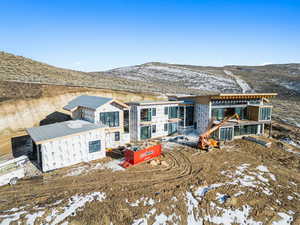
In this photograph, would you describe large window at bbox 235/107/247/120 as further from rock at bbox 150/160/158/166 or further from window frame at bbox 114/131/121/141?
window frame at bbox 114/131/121/141

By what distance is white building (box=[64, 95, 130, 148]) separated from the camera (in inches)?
859

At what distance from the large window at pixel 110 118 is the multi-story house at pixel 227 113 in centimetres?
1064

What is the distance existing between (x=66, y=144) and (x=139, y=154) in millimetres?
7005

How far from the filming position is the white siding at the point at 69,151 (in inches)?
649

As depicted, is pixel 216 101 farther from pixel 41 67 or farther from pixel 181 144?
pixel 41 67

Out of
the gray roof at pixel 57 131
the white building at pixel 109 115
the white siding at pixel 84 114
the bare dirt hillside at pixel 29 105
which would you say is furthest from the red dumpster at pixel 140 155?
the bare dirt hillside at pixel 29 105

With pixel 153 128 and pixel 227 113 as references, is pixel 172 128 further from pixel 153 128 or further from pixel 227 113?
pixel 227 113

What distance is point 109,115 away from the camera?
73.6 ft

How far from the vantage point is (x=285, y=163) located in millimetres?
19406

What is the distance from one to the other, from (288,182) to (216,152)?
Answer: 7472 millimetres

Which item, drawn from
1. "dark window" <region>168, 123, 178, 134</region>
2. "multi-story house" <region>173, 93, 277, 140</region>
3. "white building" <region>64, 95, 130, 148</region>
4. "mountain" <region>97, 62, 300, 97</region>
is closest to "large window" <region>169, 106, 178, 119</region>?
"multi-story house" <region>173, 93, 277, 140</region>

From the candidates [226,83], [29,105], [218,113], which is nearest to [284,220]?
[218,113]

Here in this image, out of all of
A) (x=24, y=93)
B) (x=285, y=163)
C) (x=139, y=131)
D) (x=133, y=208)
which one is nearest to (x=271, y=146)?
(x=285, y=163)

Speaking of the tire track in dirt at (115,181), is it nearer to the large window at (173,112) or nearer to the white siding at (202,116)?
the white siding at (202,116)
